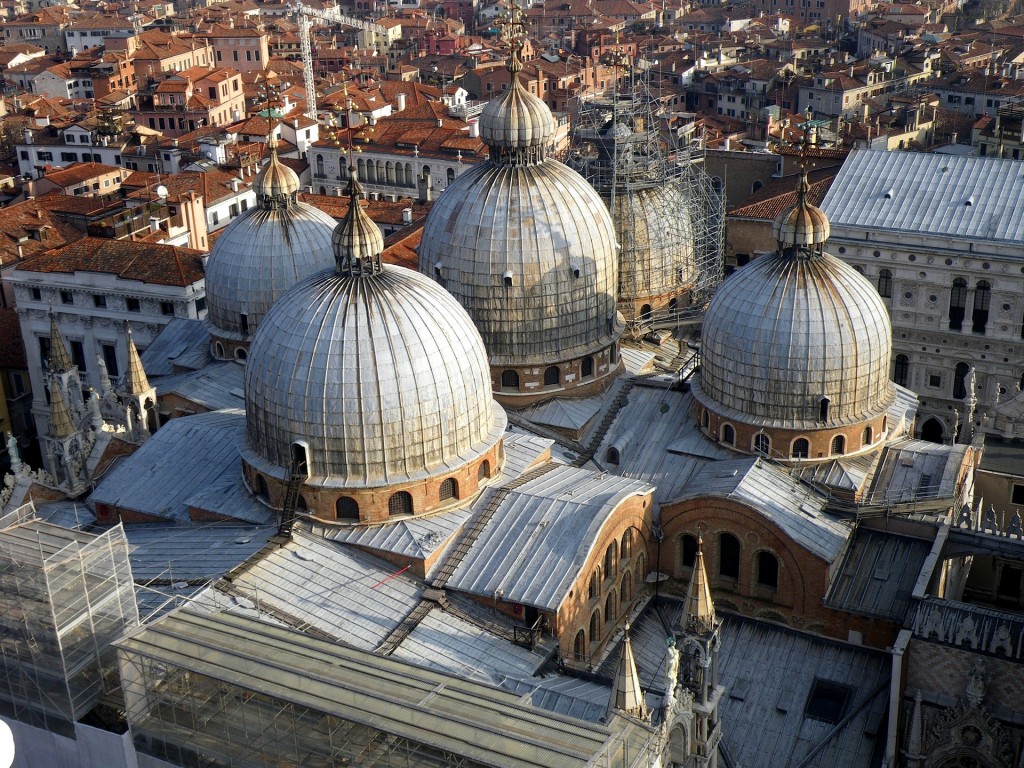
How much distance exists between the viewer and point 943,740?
29500 mm

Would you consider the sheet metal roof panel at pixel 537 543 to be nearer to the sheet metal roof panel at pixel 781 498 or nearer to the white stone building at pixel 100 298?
the sheet metal roof panel at pixel 781 498

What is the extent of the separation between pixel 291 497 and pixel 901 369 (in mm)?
27835

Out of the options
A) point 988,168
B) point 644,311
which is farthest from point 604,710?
point 988,168

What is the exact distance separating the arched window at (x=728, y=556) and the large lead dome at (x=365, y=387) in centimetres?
720

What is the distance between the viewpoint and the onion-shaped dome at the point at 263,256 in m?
42.9

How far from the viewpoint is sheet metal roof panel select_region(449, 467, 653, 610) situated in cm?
3089

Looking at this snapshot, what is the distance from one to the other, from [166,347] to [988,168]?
3242 cm

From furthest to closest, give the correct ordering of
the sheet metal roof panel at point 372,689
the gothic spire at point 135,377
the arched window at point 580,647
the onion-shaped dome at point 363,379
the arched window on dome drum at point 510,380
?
the gothic spire at point 135,377 → the arched window on dome drum at point 510,380 → the arched window at point 580,647 → the onion-shaped dome at point 363,379 → the sheet metal roof panel at point 372,689

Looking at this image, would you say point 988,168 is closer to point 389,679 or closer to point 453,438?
point 453,438

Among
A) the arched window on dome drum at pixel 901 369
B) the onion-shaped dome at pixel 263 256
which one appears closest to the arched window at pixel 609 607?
the onion-shaped dome at pixel 263 256

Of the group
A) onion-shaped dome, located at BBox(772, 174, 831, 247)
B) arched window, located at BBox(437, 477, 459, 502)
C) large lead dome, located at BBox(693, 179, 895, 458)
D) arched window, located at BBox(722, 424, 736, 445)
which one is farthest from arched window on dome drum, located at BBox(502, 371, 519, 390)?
onion-shaped dome, located at BBox(772, 174, 831, 247)

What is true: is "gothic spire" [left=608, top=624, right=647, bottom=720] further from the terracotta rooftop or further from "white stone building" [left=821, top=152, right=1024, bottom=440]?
the terracotta rooftop

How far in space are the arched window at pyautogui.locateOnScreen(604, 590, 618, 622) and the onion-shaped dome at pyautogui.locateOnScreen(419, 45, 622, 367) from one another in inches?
333

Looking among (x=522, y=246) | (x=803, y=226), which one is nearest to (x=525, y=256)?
(x=522, y=246)
